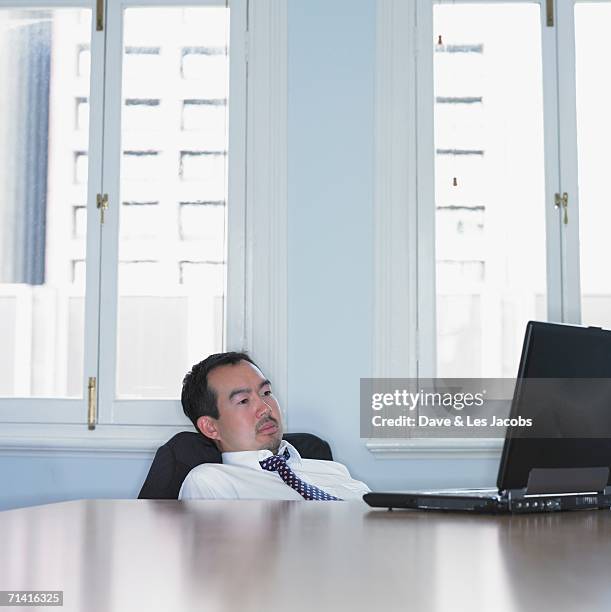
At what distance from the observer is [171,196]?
3100 mm

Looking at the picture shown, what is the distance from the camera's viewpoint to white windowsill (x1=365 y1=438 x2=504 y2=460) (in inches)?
115

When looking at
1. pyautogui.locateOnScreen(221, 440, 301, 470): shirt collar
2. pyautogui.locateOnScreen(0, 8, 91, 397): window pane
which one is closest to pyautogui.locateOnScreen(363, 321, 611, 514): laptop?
pyautogui.locateOnScreen(221, 440, 301, 470): shirt collar

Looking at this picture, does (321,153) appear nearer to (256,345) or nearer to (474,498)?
(256,345)

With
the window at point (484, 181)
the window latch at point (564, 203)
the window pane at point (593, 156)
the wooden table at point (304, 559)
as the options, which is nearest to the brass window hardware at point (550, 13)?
the window at point (484, 181)

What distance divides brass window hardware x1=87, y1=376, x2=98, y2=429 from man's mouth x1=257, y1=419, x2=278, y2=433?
92 centimetres

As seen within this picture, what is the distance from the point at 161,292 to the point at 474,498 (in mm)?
1821

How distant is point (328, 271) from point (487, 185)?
24.8 inches

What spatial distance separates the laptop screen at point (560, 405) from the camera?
1408mm

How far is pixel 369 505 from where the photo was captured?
1521mm

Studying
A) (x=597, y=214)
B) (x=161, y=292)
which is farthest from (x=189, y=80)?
(x=597, y=214)

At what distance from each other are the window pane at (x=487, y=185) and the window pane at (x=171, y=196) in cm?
76

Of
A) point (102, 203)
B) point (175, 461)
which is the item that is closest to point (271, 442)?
point (175, 461)

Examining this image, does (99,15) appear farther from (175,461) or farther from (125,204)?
(175,461)

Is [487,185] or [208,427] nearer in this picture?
[208,427]
